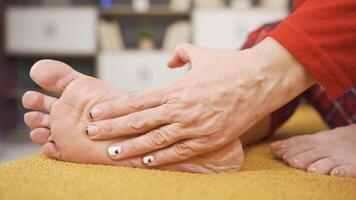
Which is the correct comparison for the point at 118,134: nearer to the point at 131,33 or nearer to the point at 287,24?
the point at 287,24

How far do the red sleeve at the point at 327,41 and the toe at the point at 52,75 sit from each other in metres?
0.31

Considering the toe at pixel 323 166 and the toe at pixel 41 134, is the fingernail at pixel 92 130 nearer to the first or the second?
A: the toe at pixel 41 134

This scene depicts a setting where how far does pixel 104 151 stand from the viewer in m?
0.66

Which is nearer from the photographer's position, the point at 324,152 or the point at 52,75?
the point at 52,75

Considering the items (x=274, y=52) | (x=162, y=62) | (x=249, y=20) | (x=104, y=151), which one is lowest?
(x=162, y=62)

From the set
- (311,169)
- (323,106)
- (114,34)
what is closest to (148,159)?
(311,169)

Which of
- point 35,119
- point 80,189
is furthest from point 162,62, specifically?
point 80,189

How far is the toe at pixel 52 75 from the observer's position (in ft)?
2.22

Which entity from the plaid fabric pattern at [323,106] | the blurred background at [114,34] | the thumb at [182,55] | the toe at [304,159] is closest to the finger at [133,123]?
the thumb at [182,55]

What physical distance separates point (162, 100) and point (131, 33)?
2855 millimetres

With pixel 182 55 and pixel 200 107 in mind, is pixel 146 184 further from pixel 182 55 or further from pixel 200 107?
pixel 182 55

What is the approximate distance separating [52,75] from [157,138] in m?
0.18

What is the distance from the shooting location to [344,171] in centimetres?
71

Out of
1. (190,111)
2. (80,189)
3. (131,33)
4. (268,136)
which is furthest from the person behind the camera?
(131,33)
